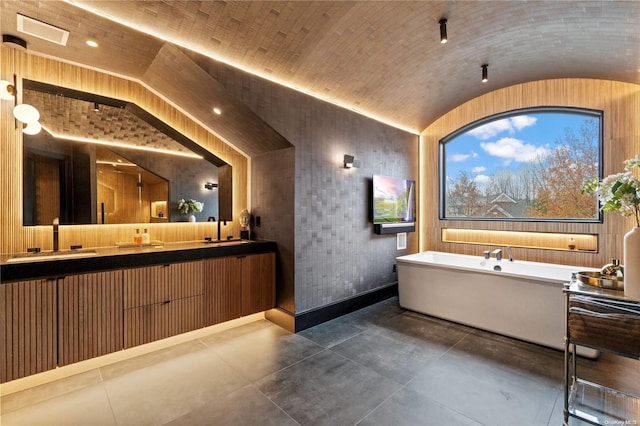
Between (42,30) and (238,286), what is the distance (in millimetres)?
2789

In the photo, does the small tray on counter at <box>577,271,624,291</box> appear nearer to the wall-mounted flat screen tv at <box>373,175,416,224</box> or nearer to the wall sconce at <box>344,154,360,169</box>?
the wall-mounted flat screen tv at <box>373,175,416,224</box>

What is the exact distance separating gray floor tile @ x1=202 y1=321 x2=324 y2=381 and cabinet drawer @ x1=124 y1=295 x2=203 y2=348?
1.20ft

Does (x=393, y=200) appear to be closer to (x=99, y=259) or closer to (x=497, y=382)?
(x=497, y=382)

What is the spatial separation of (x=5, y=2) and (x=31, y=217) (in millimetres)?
1639

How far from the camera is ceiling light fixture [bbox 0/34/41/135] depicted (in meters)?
2.31

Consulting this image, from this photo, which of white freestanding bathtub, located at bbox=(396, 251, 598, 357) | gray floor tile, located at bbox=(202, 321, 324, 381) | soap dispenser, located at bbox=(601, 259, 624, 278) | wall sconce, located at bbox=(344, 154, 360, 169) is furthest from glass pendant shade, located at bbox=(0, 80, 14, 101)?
soap dispenser, located at bbox=(601, 259, 624, 278)

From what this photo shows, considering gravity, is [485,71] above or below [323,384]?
above

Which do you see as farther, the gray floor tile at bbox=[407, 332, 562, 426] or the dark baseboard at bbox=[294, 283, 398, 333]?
the dark baseboard at bbox=[294, 283, 398, 333]

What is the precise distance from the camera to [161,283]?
2.70 m

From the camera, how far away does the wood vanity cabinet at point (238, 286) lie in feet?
9.96

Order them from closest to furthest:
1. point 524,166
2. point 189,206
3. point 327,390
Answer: point 327,390 < point 189,206 < point 524,166

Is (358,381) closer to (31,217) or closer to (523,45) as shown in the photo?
(31,217)

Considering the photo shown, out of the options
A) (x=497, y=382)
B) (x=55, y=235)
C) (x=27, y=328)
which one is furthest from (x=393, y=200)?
(x=27, y=328)

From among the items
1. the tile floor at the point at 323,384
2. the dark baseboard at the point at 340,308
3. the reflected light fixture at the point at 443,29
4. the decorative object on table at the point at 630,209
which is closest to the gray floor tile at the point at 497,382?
the tile floor at the point at 323,384
